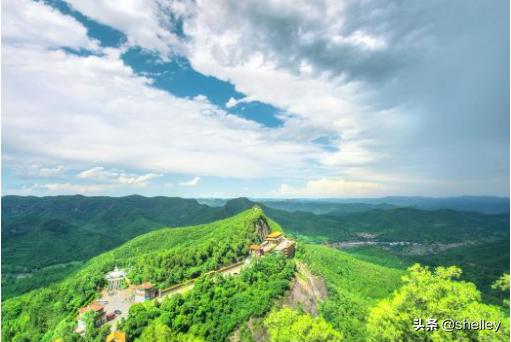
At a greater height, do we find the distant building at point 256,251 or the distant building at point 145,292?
the distant building at point 256,251

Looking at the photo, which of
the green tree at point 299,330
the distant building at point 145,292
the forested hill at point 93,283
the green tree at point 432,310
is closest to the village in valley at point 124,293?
the distant building at point 145,292

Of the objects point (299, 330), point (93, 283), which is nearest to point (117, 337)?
point (299, 330)

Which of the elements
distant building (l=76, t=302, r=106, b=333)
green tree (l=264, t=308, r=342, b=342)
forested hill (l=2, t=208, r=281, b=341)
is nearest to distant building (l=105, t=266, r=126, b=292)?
forested hill (l=2, t=208, r=281, b=341)

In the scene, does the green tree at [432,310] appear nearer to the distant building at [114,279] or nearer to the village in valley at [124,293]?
the village in valley at [124,293]

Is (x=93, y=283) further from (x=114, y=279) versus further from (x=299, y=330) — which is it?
(x=299, y=330)

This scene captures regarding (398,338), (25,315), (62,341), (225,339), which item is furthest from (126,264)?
(398,338)

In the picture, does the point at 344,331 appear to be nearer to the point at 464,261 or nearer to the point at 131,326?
the point at 131,326

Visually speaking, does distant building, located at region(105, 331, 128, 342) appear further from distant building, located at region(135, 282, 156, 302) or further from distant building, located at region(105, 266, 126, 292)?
distant building, located at region(105, 266, 126, 292)
